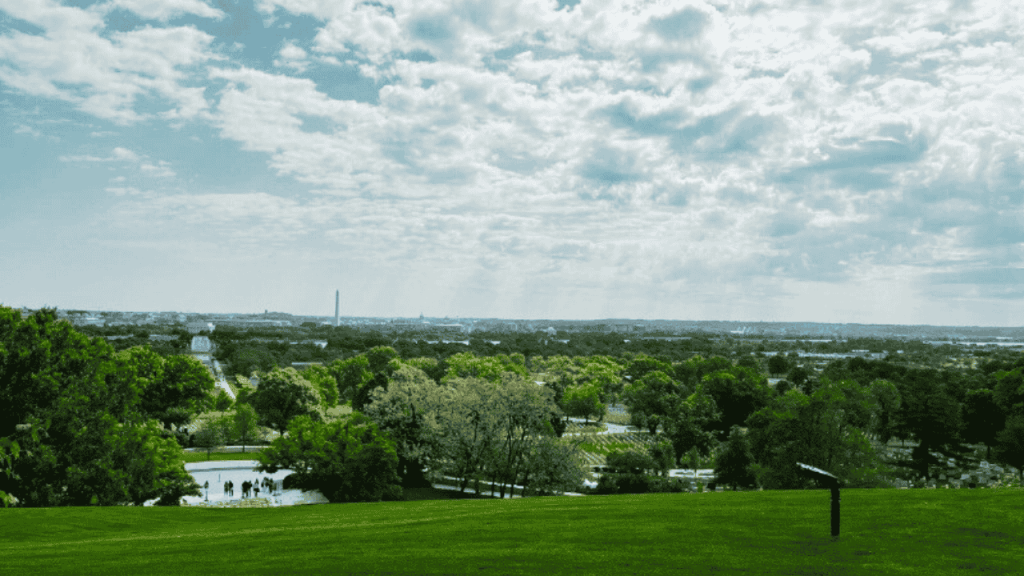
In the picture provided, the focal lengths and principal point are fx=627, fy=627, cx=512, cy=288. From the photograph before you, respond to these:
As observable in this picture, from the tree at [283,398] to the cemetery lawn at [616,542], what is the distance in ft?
142

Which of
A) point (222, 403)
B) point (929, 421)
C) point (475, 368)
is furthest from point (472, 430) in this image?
point (929, 421)

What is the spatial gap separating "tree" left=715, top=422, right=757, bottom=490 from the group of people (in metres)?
28.3

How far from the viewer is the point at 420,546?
33.9ft

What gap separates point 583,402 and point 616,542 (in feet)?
230

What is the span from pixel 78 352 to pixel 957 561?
27.2m

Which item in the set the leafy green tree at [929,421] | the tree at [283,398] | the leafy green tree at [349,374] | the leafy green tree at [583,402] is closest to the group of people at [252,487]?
the tree at [283,398]

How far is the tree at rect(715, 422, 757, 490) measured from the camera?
40.1m

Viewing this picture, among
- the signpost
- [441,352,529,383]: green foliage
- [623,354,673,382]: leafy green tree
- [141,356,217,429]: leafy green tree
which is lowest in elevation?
[623,354,673,382]: leafy green tree

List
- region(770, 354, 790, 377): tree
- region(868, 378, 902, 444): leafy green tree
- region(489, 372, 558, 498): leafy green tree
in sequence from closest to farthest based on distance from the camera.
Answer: region(489, 372, 558, 498): leafy green tree
region(868, 378, 902, 444): leafy green tree
region(770, 354, 790, 377): tree

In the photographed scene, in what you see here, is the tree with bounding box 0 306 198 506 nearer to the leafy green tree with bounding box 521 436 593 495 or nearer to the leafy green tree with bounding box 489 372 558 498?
the leafy green tree with bounding box 489 372 558 498

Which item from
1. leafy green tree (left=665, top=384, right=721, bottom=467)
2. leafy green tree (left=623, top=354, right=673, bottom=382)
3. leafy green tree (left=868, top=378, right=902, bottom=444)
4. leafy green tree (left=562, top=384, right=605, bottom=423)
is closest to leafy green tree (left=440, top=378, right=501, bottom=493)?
leafy green tree (left=665, top=384, right=721, bottom=467)

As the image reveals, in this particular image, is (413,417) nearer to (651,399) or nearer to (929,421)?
(651,399)

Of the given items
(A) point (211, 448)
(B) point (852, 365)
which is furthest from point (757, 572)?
(B) point (852, 365)

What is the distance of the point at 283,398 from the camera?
189 feet
